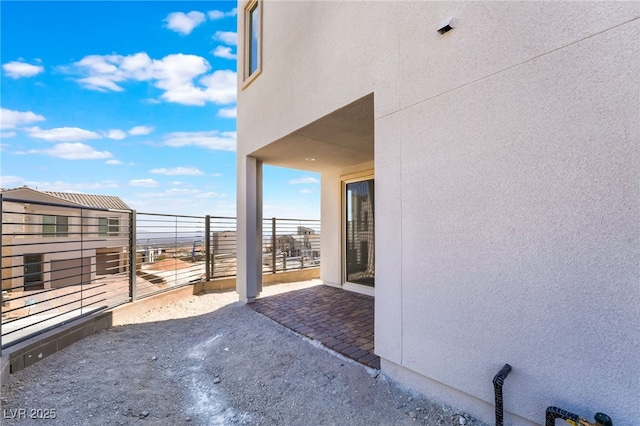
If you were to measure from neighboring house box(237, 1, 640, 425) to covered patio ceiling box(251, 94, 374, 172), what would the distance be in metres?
0.11

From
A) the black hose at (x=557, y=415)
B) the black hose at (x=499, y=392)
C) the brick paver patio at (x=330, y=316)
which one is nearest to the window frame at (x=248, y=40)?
the brick paver patio at (x=330, y=316)

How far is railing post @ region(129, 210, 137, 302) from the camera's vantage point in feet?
16.4

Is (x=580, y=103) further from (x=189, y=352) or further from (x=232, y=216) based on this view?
(x=232, y=216)

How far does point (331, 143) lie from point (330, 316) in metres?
2.91

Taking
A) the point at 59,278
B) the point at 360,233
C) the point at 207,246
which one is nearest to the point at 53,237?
the point at 207,246

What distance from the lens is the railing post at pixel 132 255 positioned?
500cm

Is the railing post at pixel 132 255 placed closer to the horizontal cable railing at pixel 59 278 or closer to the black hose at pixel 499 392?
the horizontal cable railing at pixel 59 278

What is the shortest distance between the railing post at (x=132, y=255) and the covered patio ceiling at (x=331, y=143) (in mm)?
2618

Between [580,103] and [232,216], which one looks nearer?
[580,103]

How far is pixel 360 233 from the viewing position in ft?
20.5

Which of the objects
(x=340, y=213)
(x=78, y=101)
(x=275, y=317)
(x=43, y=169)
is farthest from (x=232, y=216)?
(x=43, y=169)

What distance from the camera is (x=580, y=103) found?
5.61 feet

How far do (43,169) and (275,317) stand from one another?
31.2 metres

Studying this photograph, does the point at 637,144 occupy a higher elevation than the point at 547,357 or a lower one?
higher
